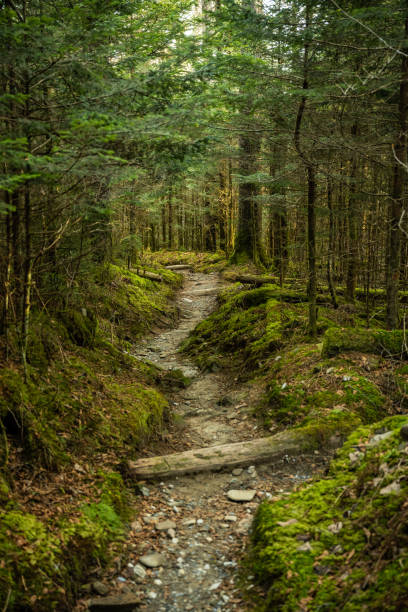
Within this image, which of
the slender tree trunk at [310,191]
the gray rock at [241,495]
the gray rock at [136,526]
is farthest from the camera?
the slender tree trunk at [310,191]

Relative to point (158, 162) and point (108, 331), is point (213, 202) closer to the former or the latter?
point (108, 331)

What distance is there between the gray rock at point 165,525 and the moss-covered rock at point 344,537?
939 millimetres

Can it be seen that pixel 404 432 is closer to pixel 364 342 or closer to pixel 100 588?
pixel 100 588

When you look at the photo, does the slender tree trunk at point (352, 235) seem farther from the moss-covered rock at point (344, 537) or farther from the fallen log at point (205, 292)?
the fallen log at point (205, 292)

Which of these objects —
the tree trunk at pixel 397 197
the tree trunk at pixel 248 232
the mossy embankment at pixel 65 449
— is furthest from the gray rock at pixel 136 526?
the tree trunk at pixel 248 232

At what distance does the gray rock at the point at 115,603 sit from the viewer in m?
A: 3.15

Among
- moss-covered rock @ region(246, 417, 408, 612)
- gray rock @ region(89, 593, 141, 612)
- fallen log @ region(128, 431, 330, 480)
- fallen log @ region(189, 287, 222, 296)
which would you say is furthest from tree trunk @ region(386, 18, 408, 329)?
fallen log @ region(189, 287, 222, 296)

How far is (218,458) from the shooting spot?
17.5 ft

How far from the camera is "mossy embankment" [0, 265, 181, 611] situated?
10.1ft

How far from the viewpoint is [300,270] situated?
1391 cm

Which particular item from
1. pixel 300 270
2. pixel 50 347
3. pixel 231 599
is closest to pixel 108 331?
pixel 50 347

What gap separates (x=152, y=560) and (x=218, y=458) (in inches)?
Answer: 68.6

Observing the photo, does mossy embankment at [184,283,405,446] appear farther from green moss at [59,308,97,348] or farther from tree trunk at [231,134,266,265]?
tree trunk at [231,134,266,265]

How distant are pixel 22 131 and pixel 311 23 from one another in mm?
4649
